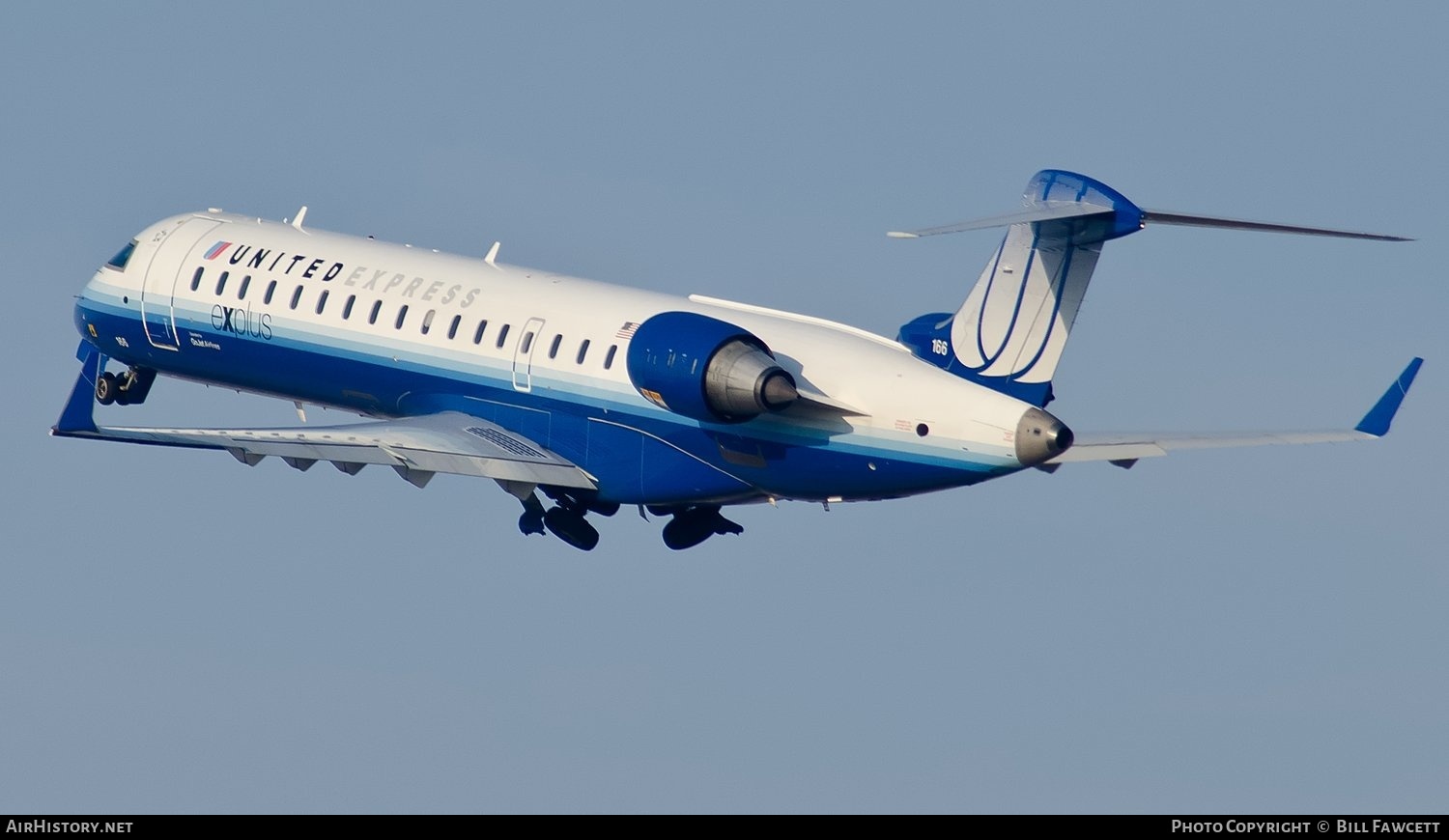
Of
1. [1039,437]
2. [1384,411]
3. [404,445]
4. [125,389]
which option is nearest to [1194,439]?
[1384,411]

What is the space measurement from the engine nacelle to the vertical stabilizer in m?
2.61

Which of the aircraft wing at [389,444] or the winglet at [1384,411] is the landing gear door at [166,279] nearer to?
the aircraft wing at [389,444]

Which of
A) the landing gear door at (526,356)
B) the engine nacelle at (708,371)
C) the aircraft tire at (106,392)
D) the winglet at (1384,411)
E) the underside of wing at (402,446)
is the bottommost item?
the aircraft tire at (106,392)

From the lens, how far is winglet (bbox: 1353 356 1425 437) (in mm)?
39812

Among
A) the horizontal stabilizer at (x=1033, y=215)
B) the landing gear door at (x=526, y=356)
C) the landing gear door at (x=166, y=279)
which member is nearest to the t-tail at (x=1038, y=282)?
the horizontal stabilizer at (x=1033, y=215)

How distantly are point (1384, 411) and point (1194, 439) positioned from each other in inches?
106

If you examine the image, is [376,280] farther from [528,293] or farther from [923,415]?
[923,415]

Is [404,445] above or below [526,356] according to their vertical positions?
below

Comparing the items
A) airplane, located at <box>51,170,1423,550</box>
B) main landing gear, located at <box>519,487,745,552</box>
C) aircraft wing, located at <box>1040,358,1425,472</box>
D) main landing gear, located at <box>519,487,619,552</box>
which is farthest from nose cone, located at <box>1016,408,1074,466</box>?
main landing gear, located at <box>519,487,619,552</box>

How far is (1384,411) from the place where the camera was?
40094 millimetres

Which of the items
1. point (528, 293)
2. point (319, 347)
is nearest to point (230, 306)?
point (319, 347)

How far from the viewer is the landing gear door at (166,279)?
4869 centimetres

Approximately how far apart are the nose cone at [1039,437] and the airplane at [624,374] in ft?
0.09

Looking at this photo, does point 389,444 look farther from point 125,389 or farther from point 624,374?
point 125,389
